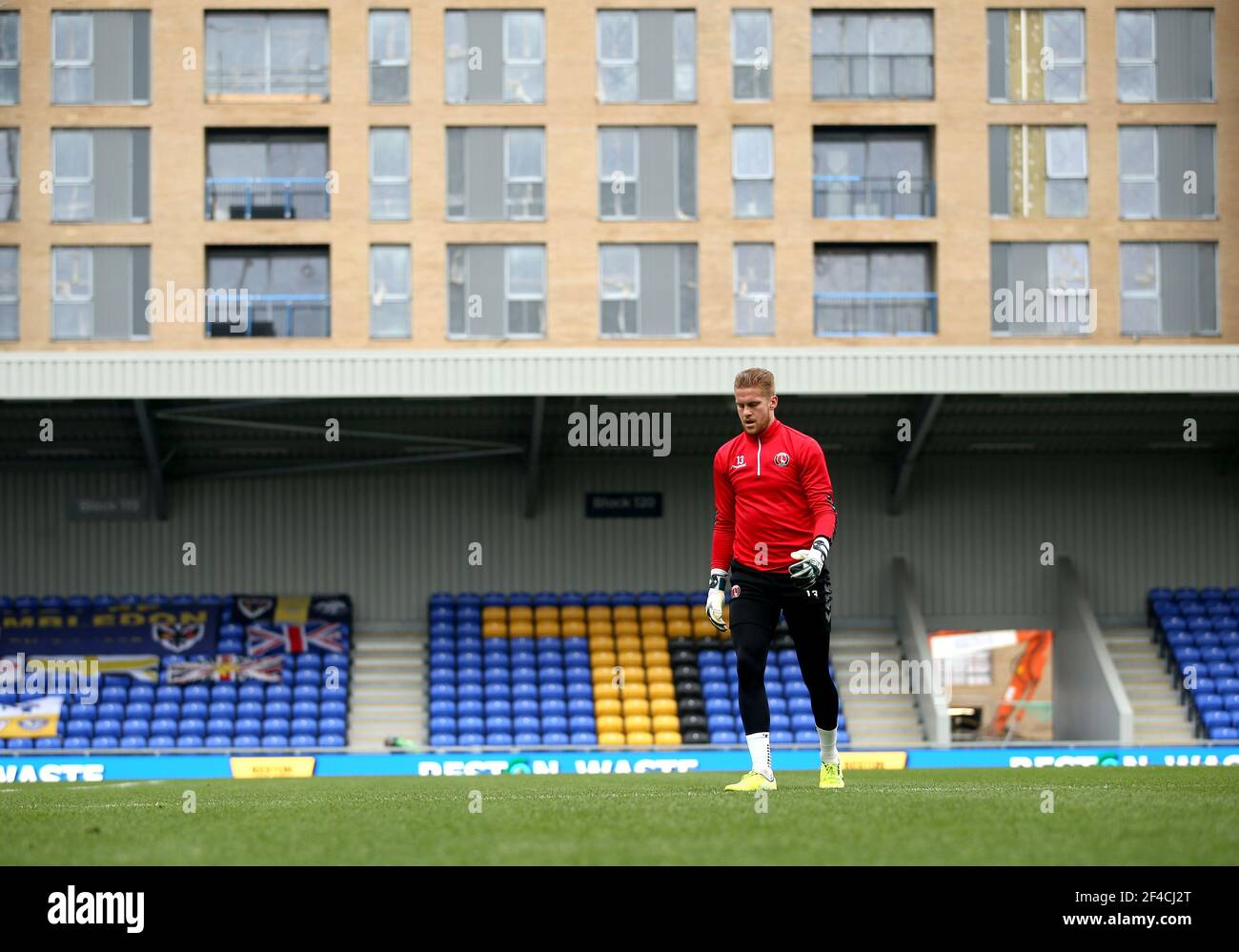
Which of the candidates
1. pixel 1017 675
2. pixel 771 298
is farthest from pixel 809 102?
pixel 1017 675

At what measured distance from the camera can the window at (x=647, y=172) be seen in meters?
38.2

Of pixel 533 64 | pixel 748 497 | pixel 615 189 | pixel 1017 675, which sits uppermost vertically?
pixel 533 64

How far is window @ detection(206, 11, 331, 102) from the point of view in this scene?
38469 millimetres

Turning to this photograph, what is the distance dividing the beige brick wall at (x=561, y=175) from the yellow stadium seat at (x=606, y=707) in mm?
9521

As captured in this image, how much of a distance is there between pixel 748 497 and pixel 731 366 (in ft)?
61.5

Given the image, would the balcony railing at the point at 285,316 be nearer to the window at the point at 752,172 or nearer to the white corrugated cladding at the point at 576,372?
the window at the point at 752,172

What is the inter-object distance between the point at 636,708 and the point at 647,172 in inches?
508

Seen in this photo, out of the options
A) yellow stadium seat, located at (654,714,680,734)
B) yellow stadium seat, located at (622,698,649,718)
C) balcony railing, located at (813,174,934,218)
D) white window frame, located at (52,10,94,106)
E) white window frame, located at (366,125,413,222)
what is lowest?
yellow stadium seat, located at (654,714,680,734)

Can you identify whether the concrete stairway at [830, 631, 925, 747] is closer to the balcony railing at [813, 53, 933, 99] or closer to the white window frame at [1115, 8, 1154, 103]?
the balcony railing at [813, 53, 933, 99]

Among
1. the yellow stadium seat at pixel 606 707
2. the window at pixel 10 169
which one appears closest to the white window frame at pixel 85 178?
the window at pixel 10 169

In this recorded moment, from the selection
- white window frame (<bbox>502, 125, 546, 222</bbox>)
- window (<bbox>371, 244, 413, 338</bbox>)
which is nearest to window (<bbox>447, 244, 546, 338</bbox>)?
white window frame (<bbox>502, 125, 546, 222</bbox>)

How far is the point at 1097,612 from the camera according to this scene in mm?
Result: 34531

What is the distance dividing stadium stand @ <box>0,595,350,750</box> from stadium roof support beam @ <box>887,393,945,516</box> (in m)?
10.8
